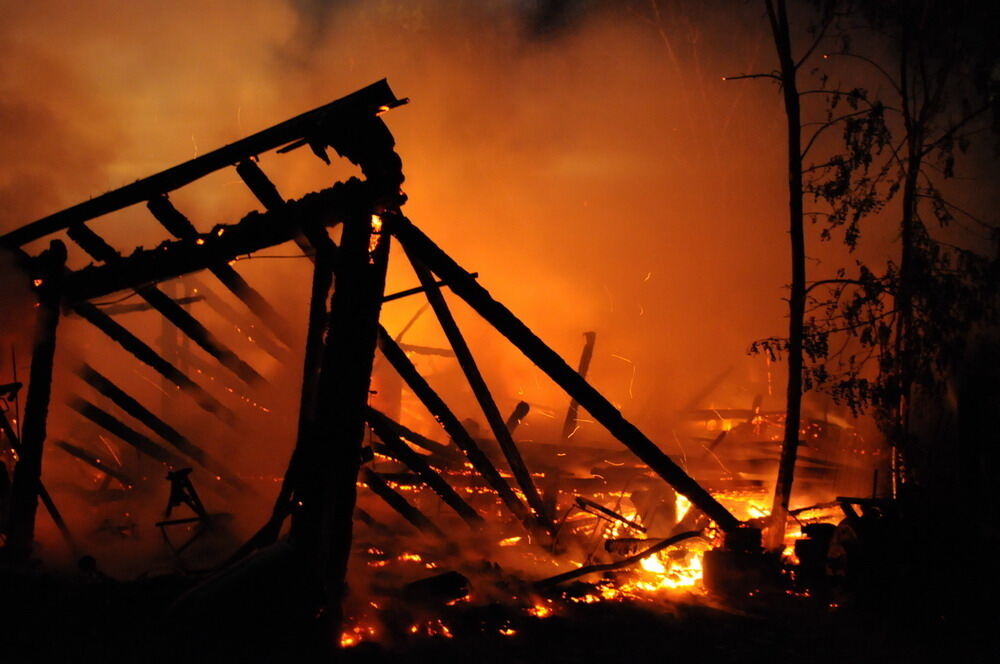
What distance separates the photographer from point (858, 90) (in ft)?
35.8

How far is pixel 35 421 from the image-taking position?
6750 mm

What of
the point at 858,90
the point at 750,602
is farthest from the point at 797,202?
the point at 750,602

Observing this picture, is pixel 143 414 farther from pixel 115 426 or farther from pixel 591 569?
pixel 591 569

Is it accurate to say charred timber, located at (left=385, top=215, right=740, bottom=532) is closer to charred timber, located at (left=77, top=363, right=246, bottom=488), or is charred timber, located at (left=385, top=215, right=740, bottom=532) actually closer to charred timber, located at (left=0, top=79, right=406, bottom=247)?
charred timber, located at (left=0, top=79, right=406, bottom=247)

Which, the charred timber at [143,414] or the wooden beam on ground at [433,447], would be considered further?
the wooden beam on ground at [433,447]

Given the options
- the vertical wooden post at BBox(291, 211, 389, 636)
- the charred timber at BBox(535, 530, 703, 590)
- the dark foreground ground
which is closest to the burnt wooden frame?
the vertical wooden post at BBox(291, 211, 389, 636)

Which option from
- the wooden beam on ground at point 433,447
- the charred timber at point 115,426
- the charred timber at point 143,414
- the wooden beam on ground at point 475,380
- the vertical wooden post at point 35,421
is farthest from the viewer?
the wooden beam on ground at point 433,447

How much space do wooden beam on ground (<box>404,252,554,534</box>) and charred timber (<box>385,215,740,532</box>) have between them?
297 millimetres

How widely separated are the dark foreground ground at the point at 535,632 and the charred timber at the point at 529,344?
1.72m

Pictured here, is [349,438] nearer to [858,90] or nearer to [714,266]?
[858,90]

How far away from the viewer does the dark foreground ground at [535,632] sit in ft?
16.2

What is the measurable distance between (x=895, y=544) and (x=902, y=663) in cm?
165

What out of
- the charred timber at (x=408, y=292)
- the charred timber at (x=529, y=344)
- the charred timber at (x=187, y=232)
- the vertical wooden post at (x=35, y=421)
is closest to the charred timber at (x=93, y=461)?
the vertical wooden post at (x=35, y=421)

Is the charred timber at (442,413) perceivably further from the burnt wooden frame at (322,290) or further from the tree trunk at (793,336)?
the tree trunk at (793,336)
